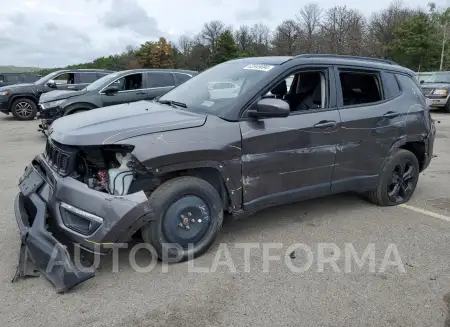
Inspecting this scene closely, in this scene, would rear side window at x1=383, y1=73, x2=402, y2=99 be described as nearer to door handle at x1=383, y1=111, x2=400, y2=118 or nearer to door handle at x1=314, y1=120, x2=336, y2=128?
door handle at x1=383, y1=111, x2=400, y2=118

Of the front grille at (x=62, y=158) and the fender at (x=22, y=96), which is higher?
the fender at (x=22, y=96)

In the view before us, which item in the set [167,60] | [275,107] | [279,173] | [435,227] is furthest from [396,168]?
[167,60]

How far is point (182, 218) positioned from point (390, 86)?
303 centimetres

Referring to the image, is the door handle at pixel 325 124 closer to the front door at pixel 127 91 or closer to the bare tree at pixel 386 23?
the front door at pixel 127 91

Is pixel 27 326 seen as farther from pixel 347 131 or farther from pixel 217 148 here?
pixel 347 131

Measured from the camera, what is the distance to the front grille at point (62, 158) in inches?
133

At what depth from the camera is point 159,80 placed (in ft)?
36.2

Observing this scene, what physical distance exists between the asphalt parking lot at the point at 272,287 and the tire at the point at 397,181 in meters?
0.41

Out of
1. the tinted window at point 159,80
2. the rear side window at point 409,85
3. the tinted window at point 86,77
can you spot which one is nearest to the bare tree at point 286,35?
the tinted window at point 86,77

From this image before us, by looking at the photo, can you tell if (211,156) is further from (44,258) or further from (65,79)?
(65,79)

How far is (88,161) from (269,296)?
1784 mm

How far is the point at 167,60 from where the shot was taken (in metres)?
64.4

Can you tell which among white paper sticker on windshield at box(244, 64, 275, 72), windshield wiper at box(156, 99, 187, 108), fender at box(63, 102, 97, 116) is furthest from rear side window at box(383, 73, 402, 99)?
fender at box(63, 102, 97, 116)

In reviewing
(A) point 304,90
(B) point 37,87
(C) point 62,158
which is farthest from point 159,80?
(C) point 62,158
